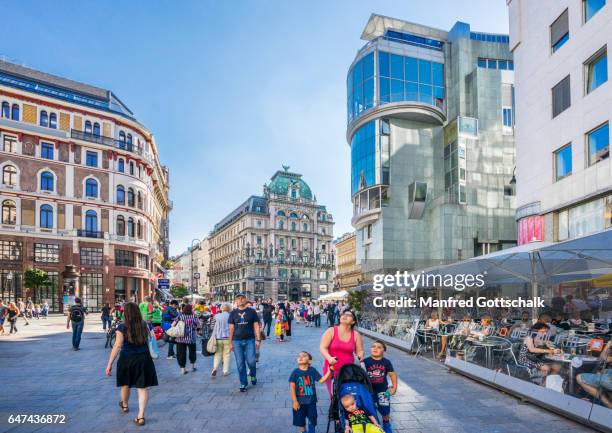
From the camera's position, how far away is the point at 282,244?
299 feet

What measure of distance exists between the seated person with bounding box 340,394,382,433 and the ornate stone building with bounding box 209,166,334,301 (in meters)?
83.8

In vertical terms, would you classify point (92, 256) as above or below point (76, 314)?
above

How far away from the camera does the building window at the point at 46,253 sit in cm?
3671

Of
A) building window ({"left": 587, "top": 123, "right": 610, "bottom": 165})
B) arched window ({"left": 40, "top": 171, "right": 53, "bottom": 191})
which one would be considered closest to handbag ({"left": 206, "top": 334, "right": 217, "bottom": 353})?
building window ({"left": 587, "top": 123, "right": 610, "bottom": 165})

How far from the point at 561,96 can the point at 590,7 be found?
354 cm

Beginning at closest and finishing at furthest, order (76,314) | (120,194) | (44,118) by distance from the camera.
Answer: (76,314) < (44,118) < (120,194)

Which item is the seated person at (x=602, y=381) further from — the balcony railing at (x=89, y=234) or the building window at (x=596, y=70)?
the balcony railing at (x=89, y=234)

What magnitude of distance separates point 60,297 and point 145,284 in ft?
29.7

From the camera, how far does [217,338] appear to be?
31.9ft

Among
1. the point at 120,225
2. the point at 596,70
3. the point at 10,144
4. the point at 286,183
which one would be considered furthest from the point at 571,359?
the point at 286,183

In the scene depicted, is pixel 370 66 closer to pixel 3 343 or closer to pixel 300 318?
pixel 300 318

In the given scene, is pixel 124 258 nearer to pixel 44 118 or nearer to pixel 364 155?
pixel 44 118

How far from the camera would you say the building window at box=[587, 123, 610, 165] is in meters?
16.0

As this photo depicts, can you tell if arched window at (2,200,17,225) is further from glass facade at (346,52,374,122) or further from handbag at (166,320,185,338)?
handbag at (166,320,185,338)
